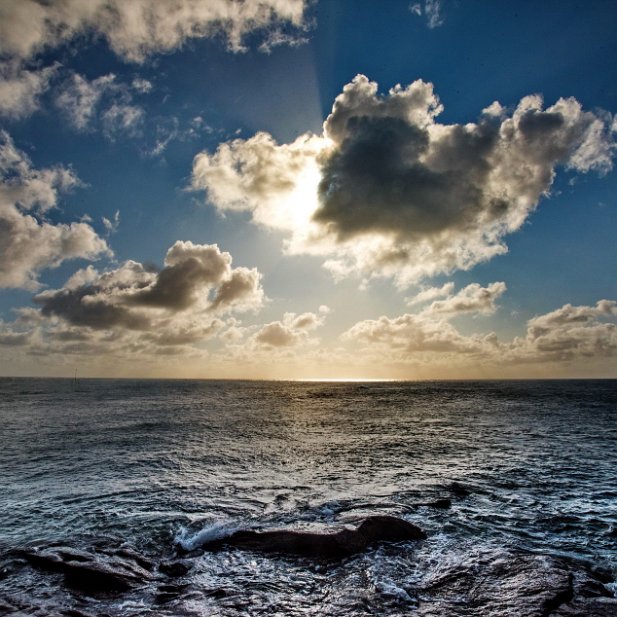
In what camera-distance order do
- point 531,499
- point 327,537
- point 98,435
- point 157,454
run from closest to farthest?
point 327,537, point 531,499, point 157,454, point 98,435

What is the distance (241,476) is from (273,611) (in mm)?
14026

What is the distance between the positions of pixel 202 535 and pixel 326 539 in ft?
14.5

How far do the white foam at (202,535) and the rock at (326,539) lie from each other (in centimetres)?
29

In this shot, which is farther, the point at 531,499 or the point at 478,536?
the point at 531,499

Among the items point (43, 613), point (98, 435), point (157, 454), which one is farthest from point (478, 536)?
point (98, 435)

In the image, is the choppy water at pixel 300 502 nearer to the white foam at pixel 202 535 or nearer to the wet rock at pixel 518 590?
the white foam at pixel 202 535

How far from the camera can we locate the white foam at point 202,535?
43.4 ft

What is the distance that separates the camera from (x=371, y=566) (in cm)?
1141

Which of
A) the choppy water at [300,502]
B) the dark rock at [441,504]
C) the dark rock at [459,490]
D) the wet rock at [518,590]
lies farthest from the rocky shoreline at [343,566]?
the dark rock at [459,490]

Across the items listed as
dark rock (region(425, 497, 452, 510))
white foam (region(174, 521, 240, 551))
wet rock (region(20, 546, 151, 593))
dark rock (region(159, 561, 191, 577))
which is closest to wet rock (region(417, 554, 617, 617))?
dark rock (region(425, 497, 452, 510))

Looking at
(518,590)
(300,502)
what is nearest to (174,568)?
(300,502)

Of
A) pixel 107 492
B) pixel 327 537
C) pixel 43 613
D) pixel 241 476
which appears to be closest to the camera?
pixel 43 613

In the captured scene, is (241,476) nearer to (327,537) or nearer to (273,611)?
(327,537)

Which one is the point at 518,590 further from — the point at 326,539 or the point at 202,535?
the point at 202,535
